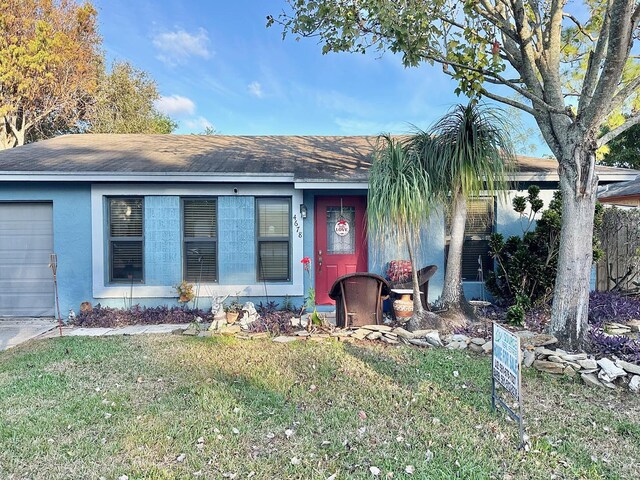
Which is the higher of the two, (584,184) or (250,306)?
(584,184)

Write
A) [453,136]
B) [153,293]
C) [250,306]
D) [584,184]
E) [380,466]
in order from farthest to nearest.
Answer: [153,293] → [250,306] → [453,136] → [584,184] → [380,466]

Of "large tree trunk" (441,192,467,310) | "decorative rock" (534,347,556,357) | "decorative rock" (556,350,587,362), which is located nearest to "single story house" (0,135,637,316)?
"large tree trunk" (441,192,467,310)

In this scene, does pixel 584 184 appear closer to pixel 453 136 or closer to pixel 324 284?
pixel 453 136

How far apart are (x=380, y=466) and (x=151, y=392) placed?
234 cm

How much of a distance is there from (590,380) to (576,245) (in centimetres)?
157

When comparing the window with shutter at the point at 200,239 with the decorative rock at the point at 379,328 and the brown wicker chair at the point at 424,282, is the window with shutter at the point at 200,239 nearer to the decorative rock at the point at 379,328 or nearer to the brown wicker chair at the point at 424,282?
the decorative rock at the point at 379,328

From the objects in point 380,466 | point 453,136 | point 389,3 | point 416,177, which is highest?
point 389,3

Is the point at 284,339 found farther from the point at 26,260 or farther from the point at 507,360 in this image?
the point at 26,260

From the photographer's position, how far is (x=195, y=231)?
6.70m

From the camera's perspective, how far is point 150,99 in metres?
19.1

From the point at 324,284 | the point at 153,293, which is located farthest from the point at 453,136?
the point at 153,293

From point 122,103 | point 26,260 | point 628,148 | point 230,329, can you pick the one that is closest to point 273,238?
point 230,329

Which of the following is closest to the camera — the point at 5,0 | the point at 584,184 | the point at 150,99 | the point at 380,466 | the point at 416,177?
the point at 380,466

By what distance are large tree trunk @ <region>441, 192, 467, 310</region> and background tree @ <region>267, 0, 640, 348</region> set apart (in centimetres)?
145
